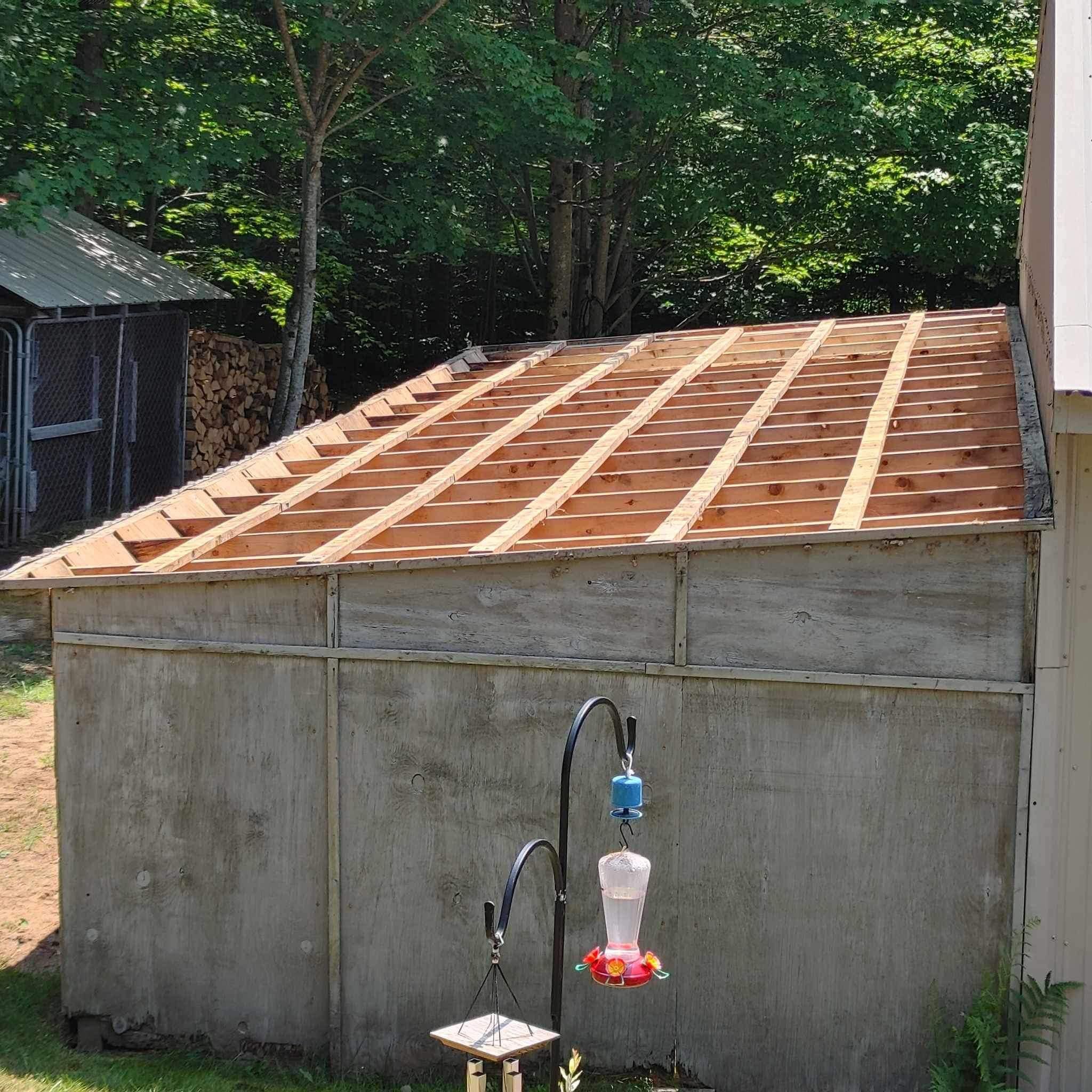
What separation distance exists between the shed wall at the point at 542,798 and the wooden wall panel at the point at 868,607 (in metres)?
0.01

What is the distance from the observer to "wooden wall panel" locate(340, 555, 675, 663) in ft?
19.8

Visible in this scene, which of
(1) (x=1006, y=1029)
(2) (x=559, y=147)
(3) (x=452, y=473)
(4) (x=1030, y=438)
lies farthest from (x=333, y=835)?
(2) (x=559, y=147)

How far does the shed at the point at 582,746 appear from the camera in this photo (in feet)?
18.7

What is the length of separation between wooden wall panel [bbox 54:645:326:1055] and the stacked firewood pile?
10789 millimetres

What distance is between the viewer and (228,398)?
1808 cm

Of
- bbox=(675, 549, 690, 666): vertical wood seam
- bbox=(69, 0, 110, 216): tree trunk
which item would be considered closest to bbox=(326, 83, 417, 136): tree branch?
bbox=(69, 0, 110, 216): tree trunk

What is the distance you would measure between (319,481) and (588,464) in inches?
70.5

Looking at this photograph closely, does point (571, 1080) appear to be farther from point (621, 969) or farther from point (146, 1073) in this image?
point (146, 1073)

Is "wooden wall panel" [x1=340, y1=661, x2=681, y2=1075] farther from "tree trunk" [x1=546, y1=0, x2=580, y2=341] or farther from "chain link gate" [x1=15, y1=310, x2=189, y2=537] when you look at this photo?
"tree trunk" [x1=546, y1=0, x2=580, y2=341]

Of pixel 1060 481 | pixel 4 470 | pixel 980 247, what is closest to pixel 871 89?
pixel 980 247

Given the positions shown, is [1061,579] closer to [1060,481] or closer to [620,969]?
[1060,481]

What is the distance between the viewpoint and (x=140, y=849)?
22.3ft

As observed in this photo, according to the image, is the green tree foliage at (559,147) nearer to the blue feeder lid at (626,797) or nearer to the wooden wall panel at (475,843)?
the wooden wall panel at (475,843)

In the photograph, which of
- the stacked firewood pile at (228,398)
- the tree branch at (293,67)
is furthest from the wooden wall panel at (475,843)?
the stacked firewood pile at (228,398)
